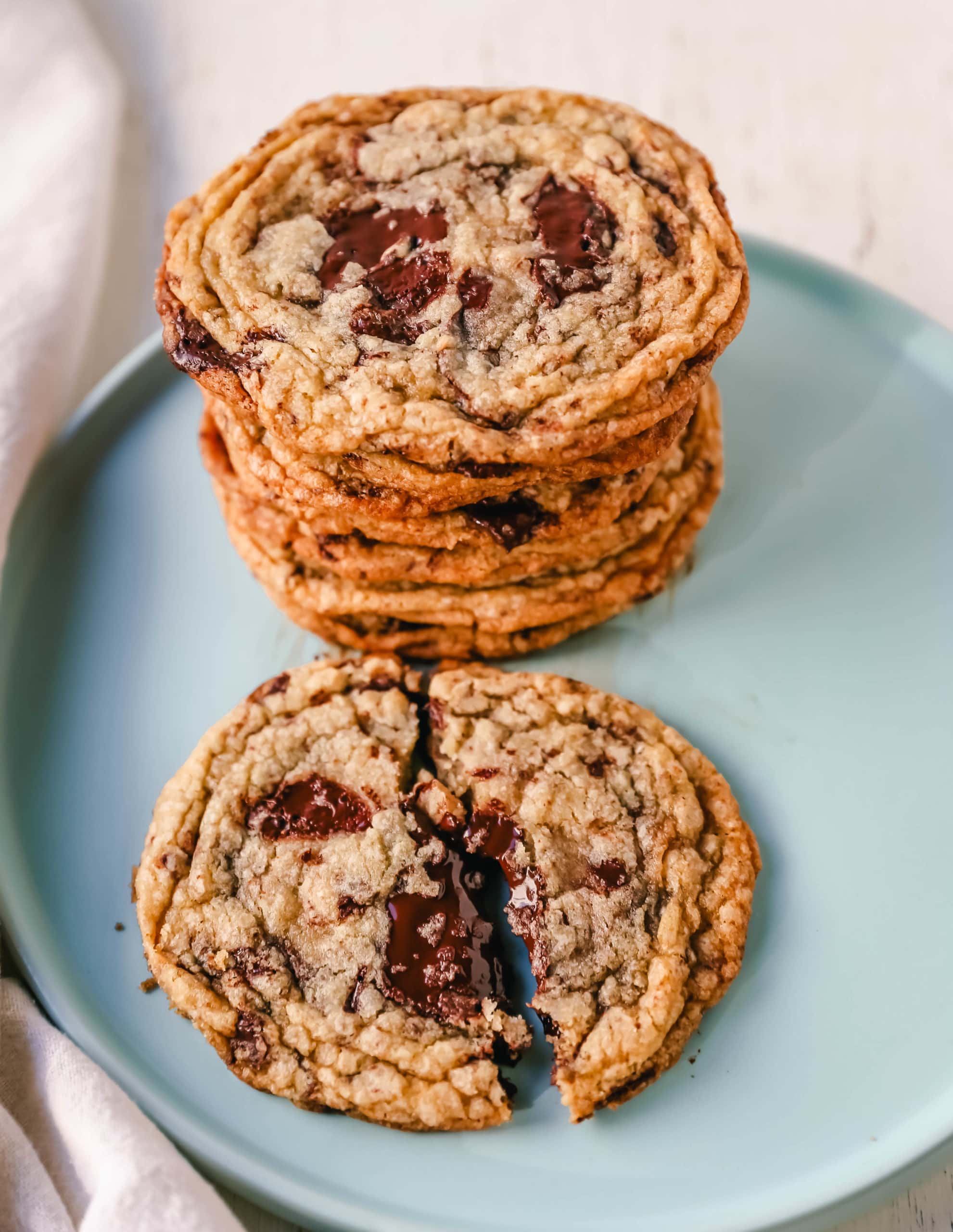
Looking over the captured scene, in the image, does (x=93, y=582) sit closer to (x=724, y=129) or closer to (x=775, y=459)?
(x=775, y=459)

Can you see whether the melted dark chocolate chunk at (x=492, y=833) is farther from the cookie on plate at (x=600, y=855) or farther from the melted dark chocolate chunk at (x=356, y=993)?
the melted dark chocolate chunk at (x=356, y=993)

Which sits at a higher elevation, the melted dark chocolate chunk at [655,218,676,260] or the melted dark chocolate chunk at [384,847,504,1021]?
the melted dark chocolate chunk at [655,218,676,260]

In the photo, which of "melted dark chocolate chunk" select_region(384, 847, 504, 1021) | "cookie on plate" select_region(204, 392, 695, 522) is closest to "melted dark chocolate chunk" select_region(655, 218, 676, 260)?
"cookie on plate" select_region(204, 392, 695, 522)

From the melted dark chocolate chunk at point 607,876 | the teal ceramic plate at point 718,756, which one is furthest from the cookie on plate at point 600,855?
the teal ceramic plate at point 718,756

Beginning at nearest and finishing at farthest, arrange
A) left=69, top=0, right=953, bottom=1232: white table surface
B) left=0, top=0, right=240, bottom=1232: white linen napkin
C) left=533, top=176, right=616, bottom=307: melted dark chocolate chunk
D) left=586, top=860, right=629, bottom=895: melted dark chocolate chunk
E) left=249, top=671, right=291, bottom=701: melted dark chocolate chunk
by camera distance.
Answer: left=0, top=0, right=240, bottom=1232: white linen napkin
left=586, top=860, right=629, bottom=895: melted dark chocolate chunk
left=533, top=176, right=616, bottom=307: melted dark chocolate chunk
left=249, top=671, right=291, bottom=701: melted dark chocolate chunk
left=69, top=0, right=953, bottom=1232: white table surface

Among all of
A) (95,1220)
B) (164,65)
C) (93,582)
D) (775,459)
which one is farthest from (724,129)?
(95,1220)

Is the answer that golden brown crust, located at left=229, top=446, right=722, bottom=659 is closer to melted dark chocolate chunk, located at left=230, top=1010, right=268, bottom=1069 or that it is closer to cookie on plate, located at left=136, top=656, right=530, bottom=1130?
cookie on plate, located at left=136, top=656, right=530, bottom=1130

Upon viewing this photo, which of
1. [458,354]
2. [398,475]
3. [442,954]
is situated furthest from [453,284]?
[442,954]
